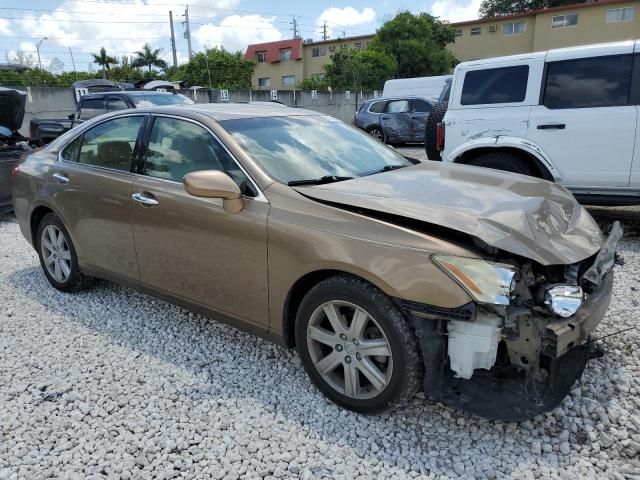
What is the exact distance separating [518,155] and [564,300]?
422 cm

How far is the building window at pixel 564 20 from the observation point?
37.7 metres

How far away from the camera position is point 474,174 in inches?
136

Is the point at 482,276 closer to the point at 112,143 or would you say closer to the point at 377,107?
the point at 112,143

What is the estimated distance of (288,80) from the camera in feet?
171

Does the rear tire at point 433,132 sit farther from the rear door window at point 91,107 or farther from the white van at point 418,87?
the white van at point 418,87

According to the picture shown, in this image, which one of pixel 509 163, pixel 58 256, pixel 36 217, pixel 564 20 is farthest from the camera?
pixel 564 20

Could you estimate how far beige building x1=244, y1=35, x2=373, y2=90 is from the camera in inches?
1951

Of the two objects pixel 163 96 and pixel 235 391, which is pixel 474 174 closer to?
pixel 235 391

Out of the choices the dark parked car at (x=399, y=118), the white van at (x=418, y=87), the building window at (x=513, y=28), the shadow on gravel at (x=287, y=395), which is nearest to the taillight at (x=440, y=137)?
the shadow on gravel at (x=287, y=395)

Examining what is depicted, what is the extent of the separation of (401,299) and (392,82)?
66.8 feet

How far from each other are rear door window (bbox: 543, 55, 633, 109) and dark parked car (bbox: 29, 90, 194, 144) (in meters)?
6.72

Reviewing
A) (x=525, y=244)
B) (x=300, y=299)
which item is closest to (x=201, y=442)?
(x=300, y=299)

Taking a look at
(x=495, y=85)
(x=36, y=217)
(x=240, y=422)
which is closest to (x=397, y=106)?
(x=495, y=85)

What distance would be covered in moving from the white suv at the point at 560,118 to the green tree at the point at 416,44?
34.1 metres
